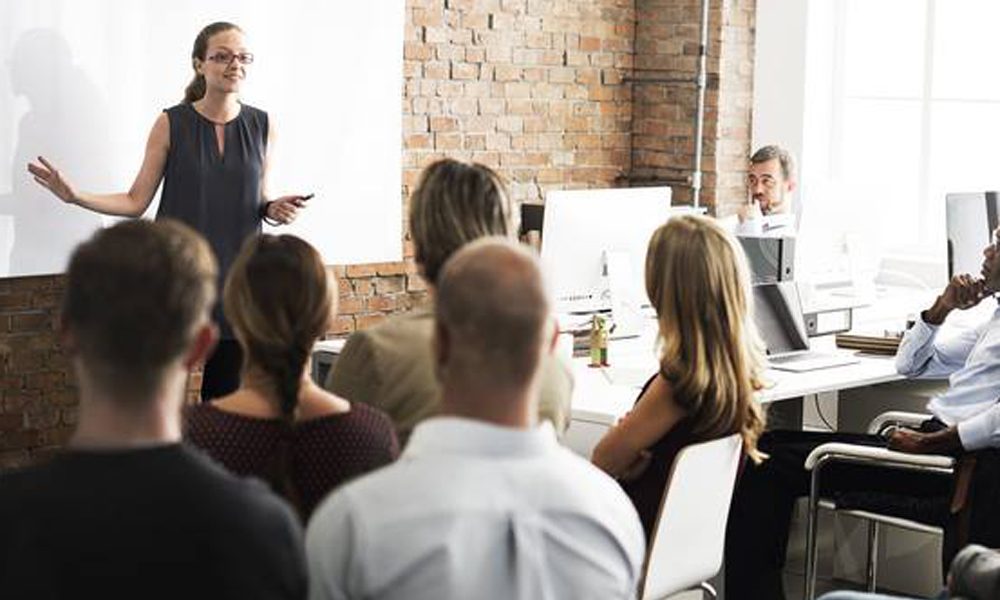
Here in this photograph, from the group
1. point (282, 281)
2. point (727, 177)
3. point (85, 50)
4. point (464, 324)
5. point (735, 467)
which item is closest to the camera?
point (464, 324)

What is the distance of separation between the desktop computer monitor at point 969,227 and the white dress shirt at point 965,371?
1064 millimetres

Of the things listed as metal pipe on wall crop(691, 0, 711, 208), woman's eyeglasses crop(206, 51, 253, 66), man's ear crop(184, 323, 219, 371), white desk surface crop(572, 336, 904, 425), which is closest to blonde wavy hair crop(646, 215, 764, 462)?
white desk surface crop(572, 336, 904, 425)

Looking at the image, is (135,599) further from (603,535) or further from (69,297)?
(603,535)

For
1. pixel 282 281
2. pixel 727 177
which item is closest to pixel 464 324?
pixel 282 281

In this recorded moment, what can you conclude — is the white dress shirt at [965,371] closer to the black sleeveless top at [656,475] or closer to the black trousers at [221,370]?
the black sleeveless top at [656,475]

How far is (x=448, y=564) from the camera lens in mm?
2170

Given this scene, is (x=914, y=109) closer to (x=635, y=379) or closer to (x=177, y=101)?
(x=177, y=101)

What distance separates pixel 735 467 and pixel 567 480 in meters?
1.66

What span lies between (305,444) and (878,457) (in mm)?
2192

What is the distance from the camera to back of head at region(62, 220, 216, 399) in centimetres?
194

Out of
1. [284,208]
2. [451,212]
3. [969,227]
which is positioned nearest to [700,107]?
[969,227]

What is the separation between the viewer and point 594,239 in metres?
5.52

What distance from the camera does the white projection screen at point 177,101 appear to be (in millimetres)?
5906

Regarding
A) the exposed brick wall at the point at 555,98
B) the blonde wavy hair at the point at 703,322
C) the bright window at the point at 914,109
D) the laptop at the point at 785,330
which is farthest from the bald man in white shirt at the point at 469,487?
the bright window at the point at 914,109
